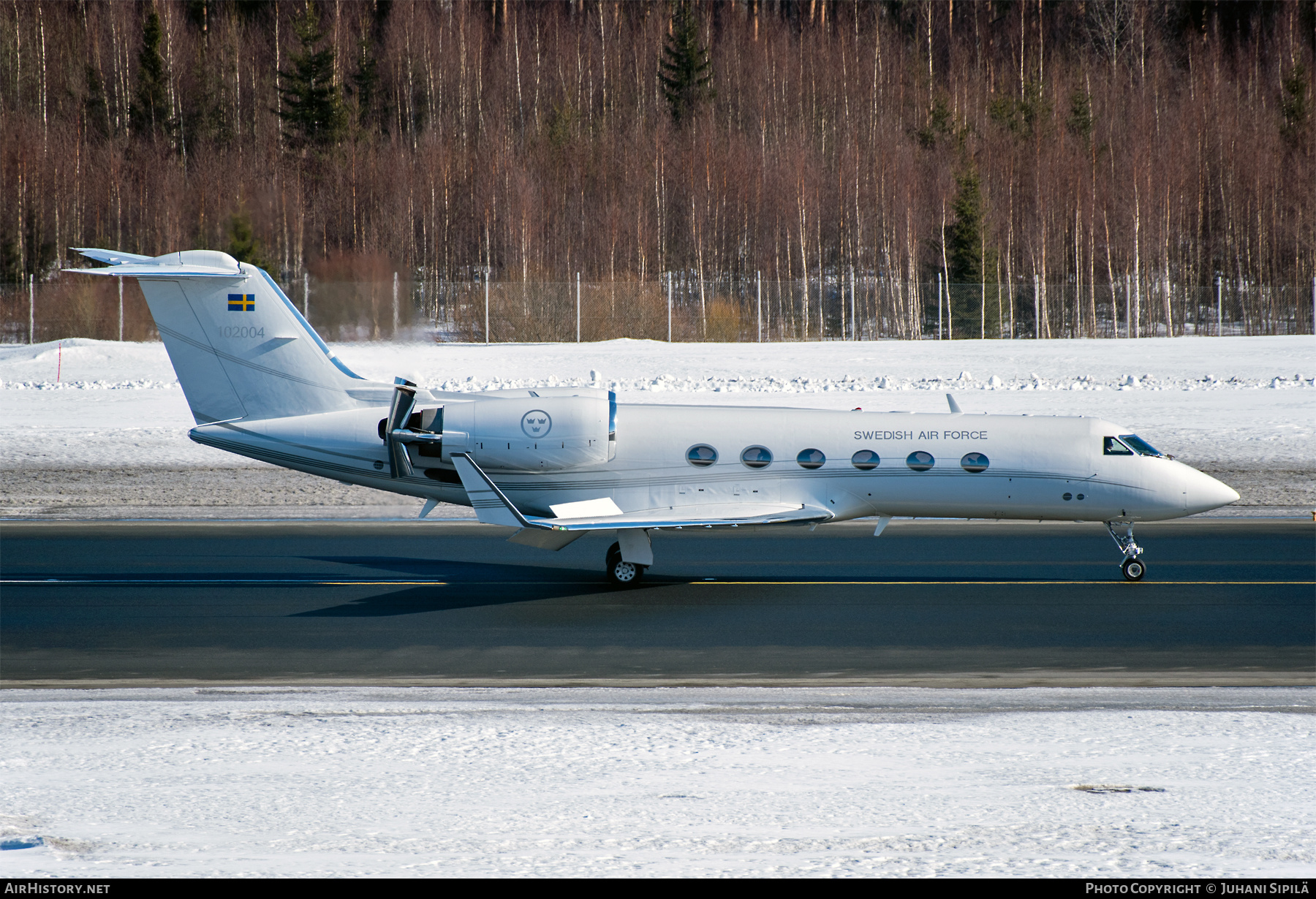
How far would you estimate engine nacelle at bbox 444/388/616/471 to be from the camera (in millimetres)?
16438

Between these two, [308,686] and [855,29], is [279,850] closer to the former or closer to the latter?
[308,686]

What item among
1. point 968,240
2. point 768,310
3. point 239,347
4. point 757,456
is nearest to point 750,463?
point 757,456

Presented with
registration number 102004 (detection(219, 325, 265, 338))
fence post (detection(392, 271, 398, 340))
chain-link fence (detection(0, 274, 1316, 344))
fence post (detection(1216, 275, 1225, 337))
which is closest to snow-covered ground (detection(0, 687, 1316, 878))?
registration number 102004 (detection(219, 325, 265, 338))

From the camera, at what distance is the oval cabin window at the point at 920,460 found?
16.5 m

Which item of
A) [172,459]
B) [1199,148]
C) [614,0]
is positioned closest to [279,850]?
[172,459]

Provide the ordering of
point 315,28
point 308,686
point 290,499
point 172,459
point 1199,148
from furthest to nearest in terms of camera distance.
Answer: point 1199,148 < point 315,28 < point 172,459 < point 290,499 < point 308,686

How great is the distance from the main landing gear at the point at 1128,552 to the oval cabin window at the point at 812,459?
166 inches

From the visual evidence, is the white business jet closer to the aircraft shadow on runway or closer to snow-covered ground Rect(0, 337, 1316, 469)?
the aircraft shadow on runway

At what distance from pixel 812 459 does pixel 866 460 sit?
73 centimetres

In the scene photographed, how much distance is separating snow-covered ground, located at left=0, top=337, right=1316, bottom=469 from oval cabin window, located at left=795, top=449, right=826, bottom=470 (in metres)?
14.7

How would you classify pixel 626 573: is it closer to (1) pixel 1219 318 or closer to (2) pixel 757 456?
(2) pixel 757 456

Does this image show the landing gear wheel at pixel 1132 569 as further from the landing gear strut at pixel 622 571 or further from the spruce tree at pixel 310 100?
the spruce tree at pixel 310 100

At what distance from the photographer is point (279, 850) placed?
21.7 feet

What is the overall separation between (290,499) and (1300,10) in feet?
271
